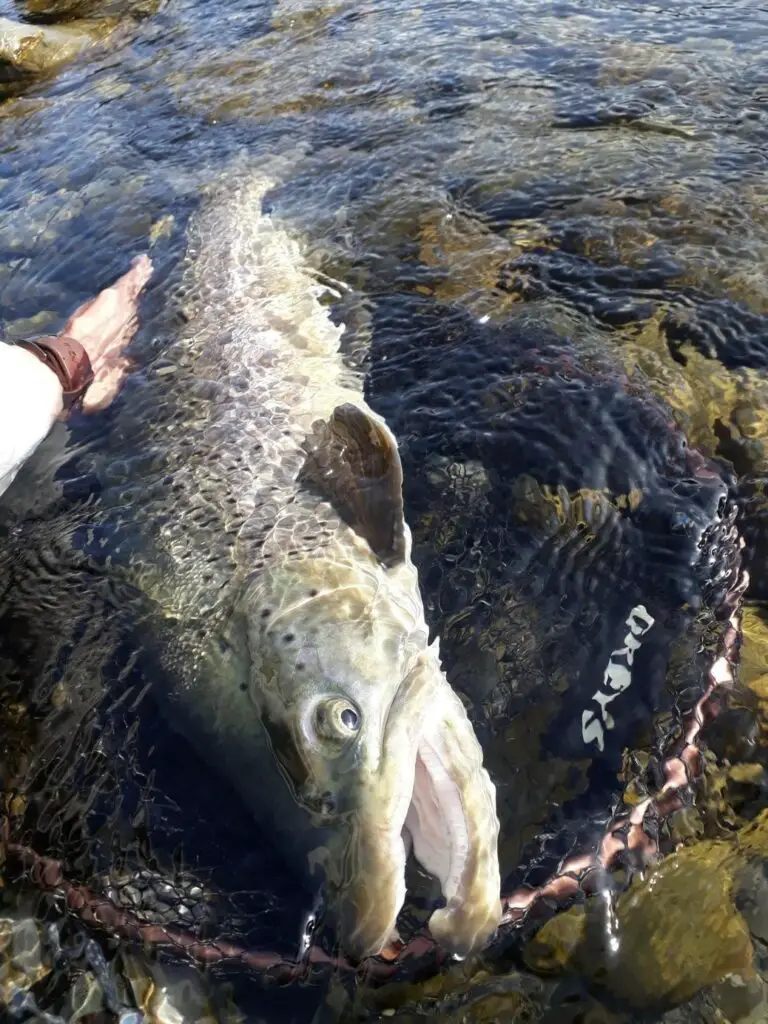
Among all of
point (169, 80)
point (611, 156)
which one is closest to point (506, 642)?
point (611, 156)

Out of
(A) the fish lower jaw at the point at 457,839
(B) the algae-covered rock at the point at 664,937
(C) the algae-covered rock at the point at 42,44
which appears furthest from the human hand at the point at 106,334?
(C) the algae-covered rock at the point at 42,44

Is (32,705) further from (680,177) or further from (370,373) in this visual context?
(680,177)

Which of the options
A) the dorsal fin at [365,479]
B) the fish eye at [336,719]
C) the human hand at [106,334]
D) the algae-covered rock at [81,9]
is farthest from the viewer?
the algae-covered rock at [81,9]

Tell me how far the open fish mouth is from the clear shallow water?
369mm

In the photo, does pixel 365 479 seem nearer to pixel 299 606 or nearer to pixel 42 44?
pixel 299 606

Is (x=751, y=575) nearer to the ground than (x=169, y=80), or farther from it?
nearer to the ground

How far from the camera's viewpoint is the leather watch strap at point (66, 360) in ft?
15.9

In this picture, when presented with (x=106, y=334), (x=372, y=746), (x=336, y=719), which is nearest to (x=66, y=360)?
(x=106, y=334)

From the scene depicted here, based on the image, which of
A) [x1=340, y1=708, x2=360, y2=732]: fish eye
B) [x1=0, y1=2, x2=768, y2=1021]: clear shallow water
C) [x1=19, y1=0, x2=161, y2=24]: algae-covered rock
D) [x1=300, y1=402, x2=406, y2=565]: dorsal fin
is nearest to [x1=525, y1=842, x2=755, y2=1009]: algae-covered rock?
[x1=0, y1=2, x2=768, y2=1021]: clear shallow water

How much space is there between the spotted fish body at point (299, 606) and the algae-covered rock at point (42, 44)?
950 centimetres

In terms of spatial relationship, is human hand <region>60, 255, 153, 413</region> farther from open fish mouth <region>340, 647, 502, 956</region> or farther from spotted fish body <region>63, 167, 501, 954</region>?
open fish mouth <region>340, 647, 502, 956</region>

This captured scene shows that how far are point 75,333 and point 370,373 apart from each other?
2.16 metres

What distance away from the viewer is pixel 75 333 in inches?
219

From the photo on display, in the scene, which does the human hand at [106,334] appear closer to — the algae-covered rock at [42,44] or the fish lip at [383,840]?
the fish lip at [383,840]
